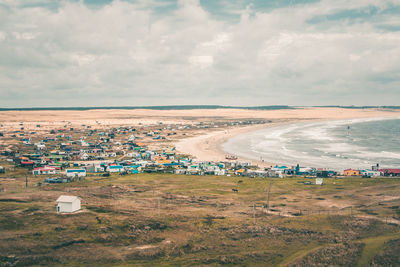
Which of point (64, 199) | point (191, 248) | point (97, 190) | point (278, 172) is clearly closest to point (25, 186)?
point (97, 190)

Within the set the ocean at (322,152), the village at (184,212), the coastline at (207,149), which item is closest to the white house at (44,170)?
the village at (184,212)

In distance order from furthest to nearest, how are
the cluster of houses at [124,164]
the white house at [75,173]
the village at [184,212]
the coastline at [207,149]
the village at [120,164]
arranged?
the coastline at [207,149] → the cluster of houses at [124,164] → the village at [120,164] → the white house at [75,173] → the village at [184,212]

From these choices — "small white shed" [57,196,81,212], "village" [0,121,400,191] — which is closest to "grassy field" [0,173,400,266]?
"small white shed" [57,196,81,212]

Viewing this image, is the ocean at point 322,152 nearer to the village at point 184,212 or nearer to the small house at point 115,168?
the village at point 184,212

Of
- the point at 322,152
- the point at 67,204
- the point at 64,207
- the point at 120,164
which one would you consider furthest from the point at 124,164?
the point at 322,152

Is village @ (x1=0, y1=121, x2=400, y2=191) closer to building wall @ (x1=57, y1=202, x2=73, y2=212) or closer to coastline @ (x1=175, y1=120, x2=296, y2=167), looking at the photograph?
coastline @ (x1=175, y1=120, x2=296, y2=167)

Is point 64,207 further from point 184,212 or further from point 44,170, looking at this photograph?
point 44,170

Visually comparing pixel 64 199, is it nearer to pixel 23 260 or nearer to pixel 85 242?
pixel 85 242

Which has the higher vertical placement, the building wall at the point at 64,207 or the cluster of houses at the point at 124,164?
the building wall at the point at 64,207

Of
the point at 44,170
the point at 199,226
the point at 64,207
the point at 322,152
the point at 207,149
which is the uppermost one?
the point at 64,207
